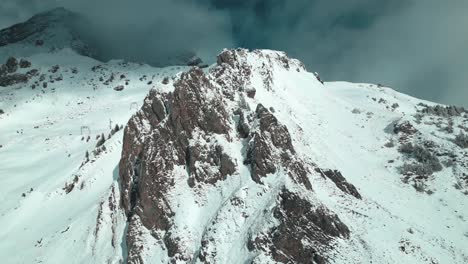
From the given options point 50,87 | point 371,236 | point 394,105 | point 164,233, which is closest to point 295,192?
point 371,236

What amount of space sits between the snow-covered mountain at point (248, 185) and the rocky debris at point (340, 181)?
0.12m

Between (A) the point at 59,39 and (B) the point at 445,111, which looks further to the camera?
(A) the point at 59,39

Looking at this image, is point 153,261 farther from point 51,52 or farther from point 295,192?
point 51,52

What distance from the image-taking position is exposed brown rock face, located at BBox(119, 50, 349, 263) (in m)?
32.3

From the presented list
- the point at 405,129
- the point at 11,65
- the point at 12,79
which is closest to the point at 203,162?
the point at 405,129

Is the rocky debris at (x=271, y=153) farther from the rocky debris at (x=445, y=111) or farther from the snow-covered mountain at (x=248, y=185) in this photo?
the rocky debris at (x=445, y=111)

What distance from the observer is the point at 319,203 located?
33.7m

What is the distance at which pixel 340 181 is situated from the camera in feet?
131

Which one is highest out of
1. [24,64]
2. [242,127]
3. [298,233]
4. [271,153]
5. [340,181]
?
[24,64]

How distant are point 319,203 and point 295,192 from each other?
6.58ft

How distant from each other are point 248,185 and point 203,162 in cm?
465

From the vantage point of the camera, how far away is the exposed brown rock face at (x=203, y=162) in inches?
1273

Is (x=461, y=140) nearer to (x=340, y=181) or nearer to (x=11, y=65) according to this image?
(x=340, y=181)

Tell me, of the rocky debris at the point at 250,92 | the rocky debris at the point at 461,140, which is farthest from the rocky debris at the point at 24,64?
the rocky debris at the point at 461,140
